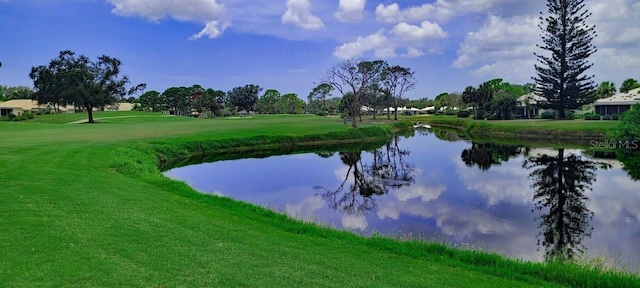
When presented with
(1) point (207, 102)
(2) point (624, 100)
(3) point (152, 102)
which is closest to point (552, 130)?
(2) point (624, 100)

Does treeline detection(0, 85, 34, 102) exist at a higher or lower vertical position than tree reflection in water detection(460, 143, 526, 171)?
higher

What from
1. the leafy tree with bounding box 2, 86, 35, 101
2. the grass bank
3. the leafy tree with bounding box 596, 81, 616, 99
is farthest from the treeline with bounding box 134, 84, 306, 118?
the leafy tree with bounding box 596, 81, 616, 99

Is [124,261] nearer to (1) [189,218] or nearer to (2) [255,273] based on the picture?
(2) [255,273]

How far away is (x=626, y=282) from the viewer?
25.7ft

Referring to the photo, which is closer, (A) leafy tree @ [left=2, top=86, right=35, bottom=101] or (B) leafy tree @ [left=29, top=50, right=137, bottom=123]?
(B) leafy tree @ [left=29, top=50, right=137, bottom=123]

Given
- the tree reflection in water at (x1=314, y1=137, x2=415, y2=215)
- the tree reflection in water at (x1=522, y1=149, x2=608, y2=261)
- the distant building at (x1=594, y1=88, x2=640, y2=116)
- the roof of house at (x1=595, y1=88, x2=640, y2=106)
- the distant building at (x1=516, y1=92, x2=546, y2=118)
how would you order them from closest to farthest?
the tree reflection in water at (x1=522, y1=149, x2=608, y2=261) < the tree reflection in water at (x1=314, y1=137, x2=415, y2=215) < the roof of house at (x1=595, y1=88, x2=640, y2=106) < the distant building at (x1=594, y1=88, x2=640, y2=116) < the distant building at (x1=516, y1=92, x2=546, y2=118)

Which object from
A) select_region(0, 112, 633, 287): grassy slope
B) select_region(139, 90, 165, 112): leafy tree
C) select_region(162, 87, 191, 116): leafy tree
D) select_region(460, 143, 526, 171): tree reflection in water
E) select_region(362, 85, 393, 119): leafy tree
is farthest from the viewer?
select_region(139, 90, 165, 112): leafy tree

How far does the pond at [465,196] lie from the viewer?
510 inches

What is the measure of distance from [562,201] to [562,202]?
0.71ft

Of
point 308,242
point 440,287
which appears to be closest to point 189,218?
point 308,242

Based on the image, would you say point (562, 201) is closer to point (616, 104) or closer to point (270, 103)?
point (616, 104)

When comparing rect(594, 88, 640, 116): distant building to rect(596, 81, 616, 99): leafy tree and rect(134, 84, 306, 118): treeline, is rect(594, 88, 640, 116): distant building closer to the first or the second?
rect(596, 81, 616, 99): leafy tree

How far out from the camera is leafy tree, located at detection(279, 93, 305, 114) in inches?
5428

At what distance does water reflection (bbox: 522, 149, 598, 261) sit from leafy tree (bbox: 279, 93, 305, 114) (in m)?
110
